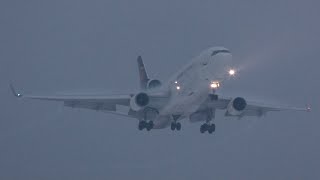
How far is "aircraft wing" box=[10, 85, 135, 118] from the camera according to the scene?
6341 cm

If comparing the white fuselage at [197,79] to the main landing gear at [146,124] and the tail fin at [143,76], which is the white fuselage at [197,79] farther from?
the tail fin at [143,76]

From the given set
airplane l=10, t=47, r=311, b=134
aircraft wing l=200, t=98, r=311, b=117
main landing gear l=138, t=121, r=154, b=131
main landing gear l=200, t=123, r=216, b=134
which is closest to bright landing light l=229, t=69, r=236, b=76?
airplane l=10, t=47, r=311, b=134

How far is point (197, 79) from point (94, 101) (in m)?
10.5

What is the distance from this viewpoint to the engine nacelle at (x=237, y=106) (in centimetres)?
6275

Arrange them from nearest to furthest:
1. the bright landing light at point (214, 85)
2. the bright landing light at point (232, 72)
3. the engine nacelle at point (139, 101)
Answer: the bright landing light at point (232, 72), the bright landing light at point (214, 85), the engine nacelle at point (139, 101)

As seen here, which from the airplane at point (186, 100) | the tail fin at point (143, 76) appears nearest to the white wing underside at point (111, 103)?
the airplane at point (186, 100)

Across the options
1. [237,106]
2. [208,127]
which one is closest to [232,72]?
[237,106]

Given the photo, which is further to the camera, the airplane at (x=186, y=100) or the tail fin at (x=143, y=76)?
the tail fin at (x=143, y=76)

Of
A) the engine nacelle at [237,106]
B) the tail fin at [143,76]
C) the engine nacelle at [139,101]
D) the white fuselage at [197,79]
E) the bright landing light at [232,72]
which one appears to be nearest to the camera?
the bright landing light at [232,72]

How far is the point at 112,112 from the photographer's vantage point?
2640 inches

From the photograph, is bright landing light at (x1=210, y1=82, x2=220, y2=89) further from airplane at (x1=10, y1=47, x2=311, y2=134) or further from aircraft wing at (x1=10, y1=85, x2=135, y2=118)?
aircraft wing at (x1=10, y1=85, x2=135, y2=118)

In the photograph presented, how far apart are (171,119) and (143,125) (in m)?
2.41

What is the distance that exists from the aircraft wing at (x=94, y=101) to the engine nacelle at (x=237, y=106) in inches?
333

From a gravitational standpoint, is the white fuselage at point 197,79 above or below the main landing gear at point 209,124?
above
